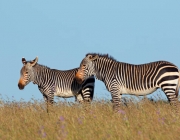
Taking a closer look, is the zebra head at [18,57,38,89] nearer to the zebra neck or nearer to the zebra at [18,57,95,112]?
the zebra at [18,57,95,112]

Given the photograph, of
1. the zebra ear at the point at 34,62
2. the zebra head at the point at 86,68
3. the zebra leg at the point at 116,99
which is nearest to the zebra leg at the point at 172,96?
the zebra leg at the point at 116,99

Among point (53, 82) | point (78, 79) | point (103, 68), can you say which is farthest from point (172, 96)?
point (53, 82)

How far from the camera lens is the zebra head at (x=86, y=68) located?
14.5 metres

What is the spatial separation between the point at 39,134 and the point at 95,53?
6.89 meters

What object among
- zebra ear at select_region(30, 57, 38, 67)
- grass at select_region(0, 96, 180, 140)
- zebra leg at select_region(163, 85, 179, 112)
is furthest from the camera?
zebra ear at select_region(30, 57, 38, 67)

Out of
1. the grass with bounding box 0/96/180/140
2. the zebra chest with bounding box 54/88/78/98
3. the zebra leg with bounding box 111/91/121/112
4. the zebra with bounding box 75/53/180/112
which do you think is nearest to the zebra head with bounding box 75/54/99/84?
the zebra with bounding box 75/53/180/112

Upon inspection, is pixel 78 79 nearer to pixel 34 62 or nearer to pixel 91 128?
pixel 34 62

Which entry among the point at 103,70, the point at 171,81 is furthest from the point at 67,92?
the point at 171,81

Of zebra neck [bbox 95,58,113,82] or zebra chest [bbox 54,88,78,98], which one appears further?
zebra chest [bbox 54,88,78,98]

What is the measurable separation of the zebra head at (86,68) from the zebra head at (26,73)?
1.79 m

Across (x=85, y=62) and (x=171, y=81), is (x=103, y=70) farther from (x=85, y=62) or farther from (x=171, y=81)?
(x=171, y=81)

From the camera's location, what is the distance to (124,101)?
45.9 ft

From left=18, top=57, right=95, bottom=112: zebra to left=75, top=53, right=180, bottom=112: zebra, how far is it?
0.88 metres

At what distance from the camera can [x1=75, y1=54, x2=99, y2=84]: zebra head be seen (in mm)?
14516
